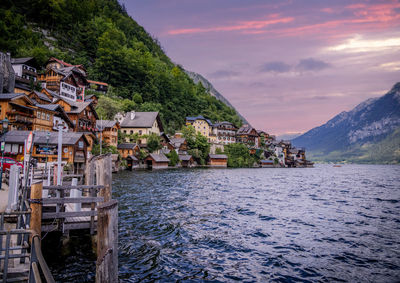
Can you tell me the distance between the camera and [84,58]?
96.6 metres

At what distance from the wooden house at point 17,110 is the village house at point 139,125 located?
34.5 metres

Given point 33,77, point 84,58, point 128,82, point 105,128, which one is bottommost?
point 105,128

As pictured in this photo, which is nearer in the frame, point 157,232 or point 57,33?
point 157,232

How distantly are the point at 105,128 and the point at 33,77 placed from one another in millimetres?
23116

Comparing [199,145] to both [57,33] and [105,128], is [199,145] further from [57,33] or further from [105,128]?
[57,33]

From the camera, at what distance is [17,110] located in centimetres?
3881

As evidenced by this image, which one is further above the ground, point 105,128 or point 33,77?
point 33,77

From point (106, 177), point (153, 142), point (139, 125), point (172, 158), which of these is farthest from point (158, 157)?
point (106, 177)

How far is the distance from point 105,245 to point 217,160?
3671 inches

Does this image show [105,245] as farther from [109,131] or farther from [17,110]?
[109,131]

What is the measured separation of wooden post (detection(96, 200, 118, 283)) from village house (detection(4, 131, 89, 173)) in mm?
30989

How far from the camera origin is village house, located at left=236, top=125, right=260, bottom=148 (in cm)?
12612

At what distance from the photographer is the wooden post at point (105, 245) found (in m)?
5.14

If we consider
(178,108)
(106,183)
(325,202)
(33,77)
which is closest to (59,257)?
(106,183)
